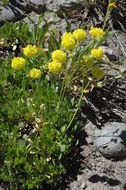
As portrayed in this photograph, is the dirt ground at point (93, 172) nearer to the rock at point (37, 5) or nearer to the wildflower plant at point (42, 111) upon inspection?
the wildflower plant at point (42, 111)

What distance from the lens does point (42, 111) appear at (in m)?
3.19

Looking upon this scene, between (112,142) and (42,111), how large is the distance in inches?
24.3

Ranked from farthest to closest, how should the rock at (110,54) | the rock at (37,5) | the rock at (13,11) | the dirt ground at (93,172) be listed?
the rock at (37,5) → the rock at (13,11) → the rock at (110,54) → the dirt ground at (93,172)

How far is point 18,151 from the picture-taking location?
294cm

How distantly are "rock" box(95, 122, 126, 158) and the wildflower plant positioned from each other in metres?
0.21

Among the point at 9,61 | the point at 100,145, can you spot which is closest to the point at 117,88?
the point at 100,145

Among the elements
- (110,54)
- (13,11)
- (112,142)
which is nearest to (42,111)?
(112,142)

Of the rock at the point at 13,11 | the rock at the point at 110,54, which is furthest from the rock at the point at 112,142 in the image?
the rock at the point at 13,11

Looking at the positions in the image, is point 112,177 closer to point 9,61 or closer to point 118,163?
point 118,163

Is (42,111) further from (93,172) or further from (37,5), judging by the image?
(37,5)

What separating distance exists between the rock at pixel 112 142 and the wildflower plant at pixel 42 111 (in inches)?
8.2

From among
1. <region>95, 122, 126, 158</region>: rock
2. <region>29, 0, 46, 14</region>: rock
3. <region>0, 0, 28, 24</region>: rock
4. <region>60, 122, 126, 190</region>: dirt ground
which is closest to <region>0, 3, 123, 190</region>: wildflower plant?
<region>60, 122, 126, 190</region>: dirt ground

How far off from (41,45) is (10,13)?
77cm

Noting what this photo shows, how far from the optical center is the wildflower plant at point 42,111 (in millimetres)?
2910
